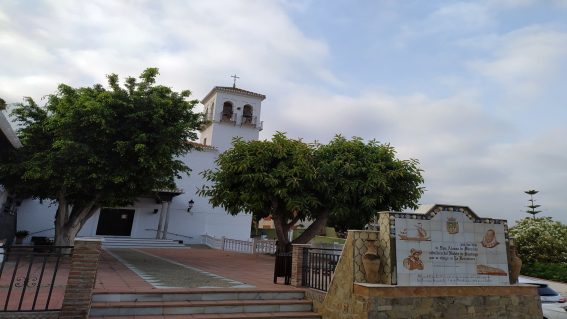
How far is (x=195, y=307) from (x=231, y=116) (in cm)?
2518

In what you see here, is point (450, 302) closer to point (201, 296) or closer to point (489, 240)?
point (489, 240)

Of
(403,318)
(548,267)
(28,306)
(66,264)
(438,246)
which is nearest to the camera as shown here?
(28,306)

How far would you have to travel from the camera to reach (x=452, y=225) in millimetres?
7816

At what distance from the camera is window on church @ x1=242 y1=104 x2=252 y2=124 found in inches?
1230

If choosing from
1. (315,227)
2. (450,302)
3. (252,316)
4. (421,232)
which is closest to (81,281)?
(252,316)

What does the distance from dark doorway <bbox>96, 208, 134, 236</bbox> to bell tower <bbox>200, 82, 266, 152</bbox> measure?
343 inches

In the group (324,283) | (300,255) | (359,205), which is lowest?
(324,283)

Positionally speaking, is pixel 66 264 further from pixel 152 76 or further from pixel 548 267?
pixel 548 267

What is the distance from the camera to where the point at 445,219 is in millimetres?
7770

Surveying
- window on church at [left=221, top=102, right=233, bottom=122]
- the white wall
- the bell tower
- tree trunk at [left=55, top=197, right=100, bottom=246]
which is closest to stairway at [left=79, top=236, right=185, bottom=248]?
the white wall

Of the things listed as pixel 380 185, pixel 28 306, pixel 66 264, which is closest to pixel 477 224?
pixel 380 185

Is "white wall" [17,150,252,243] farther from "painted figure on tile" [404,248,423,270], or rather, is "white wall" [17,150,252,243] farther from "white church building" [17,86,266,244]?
"painted figure on tile" [404,248,423,270]

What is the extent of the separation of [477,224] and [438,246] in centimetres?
129

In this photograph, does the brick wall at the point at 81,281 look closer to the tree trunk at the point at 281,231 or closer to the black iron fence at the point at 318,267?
the black iron fence at the point at 318,267
